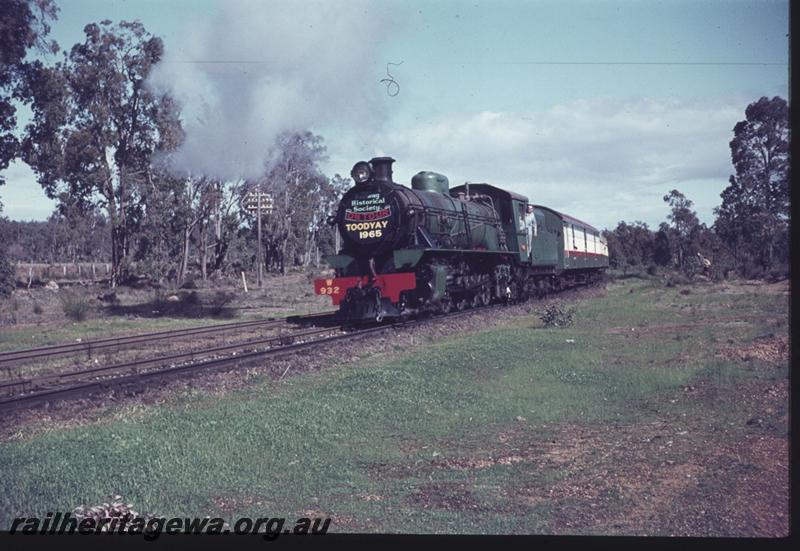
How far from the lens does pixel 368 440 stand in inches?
302

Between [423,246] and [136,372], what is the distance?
26.3ft

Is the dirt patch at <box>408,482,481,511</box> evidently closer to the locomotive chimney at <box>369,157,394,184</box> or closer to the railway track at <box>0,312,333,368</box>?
A: the railway track at <box>0,312,333,368</box>

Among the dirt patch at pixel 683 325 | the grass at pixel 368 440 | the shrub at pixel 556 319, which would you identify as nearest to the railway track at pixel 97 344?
the grass at pixel 368 440

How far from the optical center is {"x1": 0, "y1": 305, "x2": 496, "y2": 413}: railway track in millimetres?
9742

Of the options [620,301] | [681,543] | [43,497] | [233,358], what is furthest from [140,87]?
[681,543]

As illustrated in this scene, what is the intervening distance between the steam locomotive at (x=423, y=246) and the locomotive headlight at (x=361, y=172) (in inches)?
1.0

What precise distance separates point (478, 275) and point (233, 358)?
10718mm

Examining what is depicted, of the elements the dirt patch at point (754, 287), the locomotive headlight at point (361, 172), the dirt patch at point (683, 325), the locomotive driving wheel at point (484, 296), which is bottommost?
the dirt patch at point (683, 325)

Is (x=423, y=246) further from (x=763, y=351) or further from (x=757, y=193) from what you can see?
(x=757, y=193)

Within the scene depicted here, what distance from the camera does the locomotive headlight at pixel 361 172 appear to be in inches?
712

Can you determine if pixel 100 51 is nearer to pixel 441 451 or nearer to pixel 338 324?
pixel 338 324

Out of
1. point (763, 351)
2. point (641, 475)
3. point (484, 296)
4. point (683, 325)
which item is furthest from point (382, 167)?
point (641, 475)

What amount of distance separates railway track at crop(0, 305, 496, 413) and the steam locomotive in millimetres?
1795

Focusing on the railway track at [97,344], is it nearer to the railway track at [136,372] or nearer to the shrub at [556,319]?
the railway track at [136,372]
